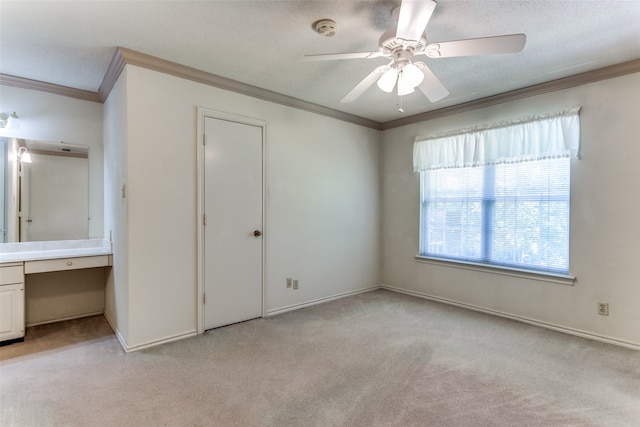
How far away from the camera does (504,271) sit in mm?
3555

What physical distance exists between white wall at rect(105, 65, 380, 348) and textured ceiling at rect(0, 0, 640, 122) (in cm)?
40

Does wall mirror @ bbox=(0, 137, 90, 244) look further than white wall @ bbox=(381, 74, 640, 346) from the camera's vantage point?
Yes

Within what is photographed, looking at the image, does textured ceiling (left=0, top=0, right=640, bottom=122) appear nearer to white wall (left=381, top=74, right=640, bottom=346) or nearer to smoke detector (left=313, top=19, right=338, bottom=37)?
smoke detector (left=313, top=19, right=338, bottom=37)

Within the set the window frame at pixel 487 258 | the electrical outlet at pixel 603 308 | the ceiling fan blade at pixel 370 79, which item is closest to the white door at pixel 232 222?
the ceiling fan blade at pixel 370 79

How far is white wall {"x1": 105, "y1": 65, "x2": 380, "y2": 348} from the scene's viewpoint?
2.69 meters

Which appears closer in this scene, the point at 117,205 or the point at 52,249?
the point at 117,205

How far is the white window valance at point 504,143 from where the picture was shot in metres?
3.09

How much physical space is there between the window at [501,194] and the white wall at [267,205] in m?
0.91

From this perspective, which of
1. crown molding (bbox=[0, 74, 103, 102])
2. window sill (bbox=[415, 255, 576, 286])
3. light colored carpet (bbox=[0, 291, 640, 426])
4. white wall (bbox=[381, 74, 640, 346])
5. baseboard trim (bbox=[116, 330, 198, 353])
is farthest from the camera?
window sill (bbox=[415, 255, 576, 286])

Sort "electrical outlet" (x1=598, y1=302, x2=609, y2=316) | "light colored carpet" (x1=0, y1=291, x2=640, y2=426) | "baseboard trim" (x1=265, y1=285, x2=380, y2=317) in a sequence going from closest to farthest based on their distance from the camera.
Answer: "light colored carpet" (x1=0, y1=291, x2=640, y2=426) → "electrical outlet" (x1=598, y1=302, x2=609, y2=316) → "baseboard trim" (x1=265, y1=285, x2=380, y2=317)

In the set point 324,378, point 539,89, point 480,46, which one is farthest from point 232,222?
point 539,89

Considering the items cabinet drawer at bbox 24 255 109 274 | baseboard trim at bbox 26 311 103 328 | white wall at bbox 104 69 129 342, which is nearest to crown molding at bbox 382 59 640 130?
white wall at bbox 104 69 129 342

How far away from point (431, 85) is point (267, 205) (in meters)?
2.05

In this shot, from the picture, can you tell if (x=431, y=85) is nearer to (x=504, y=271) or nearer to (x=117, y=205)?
(x=504, y=271)
